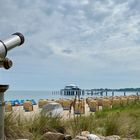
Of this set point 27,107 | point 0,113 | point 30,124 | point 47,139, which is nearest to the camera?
point 0,113

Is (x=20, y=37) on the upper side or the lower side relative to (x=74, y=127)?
upper

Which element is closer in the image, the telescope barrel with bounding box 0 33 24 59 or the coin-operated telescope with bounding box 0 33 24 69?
the coin-operated telescope with bounding box 0 33 24 69

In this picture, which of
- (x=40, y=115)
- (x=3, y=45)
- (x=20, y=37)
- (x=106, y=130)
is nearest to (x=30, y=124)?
(x=40, y=115)

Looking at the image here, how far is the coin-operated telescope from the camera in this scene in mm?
4215

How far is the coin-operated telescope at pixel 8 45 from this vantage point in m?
4.21

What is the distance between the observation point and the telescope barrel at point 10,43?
15.0 ft

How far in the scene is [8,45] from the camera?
192 inches

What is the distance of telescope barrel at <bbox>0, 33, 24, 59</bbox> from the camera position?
4566 millimetres

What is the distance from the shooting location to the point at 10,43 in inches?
195

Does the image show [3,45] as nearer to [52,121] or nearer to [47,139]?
[47,139]

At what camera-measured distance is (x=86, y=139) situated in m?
7.53

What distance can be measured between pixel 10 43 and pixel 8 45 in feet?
0.33

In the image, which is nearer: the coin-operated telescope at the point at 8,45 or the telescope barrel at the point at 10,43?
the coin-operated telescope at the point at 8,45

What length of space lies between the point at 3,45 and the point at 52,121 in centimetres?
410
